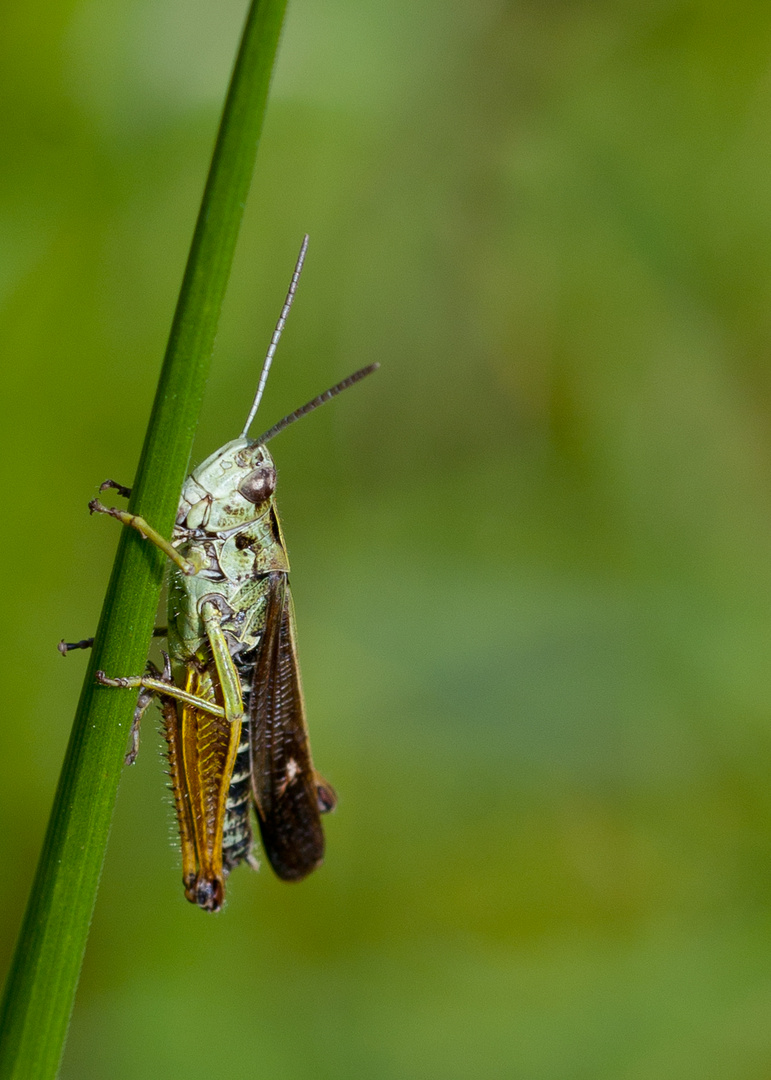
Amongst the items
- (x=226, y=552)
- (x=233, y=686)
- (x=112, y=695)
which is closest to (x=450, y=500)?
(x=226, y=552)

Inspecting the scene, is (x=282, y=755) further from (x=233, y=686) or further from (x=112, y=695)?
(x=112, y=695)

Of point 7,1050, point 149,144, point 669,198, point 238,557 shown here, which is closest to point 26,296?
point 149,144

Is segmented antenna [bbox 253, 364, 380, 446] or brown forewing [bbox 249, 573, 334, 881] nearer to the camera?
segmented antenna [bbox 253, 364, 380, 446]

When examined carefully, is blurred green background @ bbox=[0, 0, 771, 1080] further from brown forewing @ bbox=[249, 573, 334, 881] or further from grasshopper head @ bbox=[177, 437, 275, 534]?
grasshopper head @ bbox=[177, 437, 275, 534]

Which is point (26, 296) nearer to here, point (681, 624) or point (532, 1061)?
point (681, 624)

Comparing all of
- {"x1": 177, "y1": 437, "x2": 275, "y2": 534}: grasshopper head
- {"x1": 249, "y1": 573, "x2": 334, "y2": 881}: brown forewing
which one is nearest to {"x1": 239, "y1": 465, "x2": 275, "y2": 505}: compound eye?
{"x1": 177, "y1": 437, "x2": 275, "y2": 534}: grasshopper head
